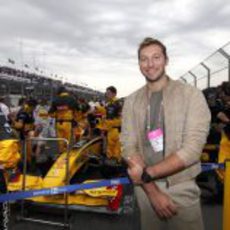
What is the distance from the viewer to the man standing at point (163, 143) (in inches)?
110

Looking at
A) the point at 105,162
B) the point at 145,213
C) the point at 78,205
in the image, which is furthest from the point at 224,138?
the point at 145,213

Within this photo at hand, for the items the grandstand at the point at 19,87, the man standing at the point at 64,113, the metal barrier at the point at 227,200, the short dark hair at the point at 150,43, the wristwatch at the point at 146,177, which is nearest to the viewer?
the wristwatch at the point at 146,177

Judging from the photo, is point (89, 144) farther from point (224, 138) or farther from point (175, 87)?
point (175, 87)

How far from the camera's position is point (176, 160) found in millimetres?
2750

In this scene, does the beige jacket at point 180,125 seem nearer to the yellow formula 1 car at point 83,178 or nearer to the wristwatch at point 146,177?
the wristwatch at point 146,177

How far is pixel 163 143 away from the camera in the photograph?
9.45ft

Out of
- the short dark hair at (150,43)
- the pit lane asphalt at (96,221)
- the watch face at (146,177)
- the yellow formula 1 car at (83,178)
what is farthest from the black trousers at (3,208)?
the yellow formula 1 car at (83,178)

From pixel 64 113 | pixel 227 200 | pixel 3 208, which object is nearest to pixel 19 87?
pixel 64 113

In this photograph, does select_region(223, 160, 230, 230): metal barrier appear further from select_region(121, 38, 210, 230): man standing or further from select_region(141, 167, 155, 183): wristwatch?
select_region(141, 167, 155, 183): wristwatch

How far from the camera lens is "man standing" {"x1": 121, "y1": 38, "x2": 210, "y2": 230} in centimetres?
281

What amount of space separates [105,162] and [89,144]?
46 centimetres

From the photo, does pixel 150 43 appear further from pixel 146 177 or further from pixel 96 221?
pixel 96 221

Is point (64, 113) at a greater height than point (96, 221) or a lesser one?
greater

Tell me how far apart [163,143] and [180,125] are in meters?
0.14
